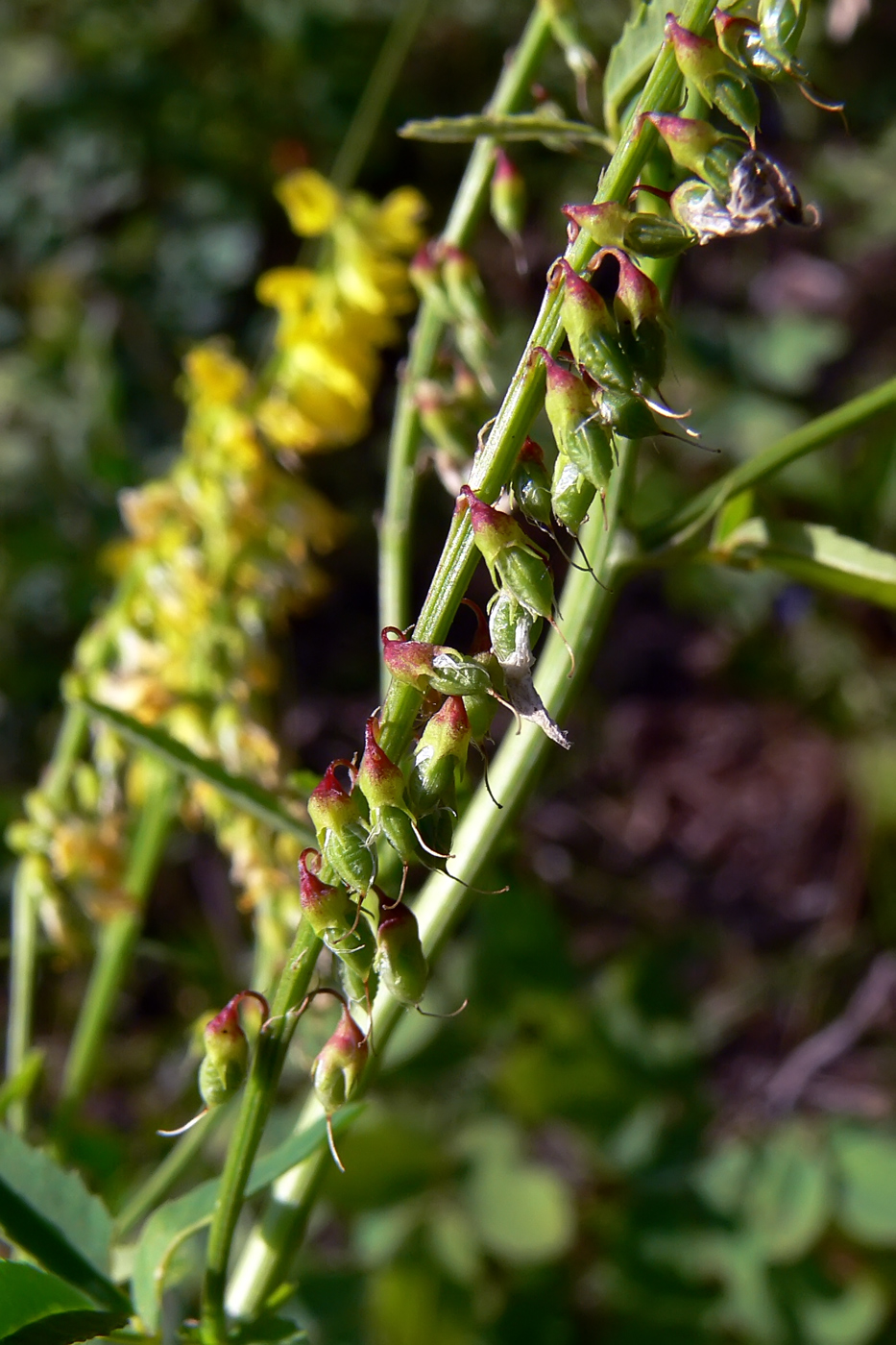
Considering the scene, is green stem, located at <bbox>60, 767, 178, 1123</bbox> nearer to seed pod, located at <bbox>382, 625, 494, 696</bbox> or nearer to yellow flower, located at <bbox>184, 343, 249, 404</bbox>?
yellow flower, located at <bbox>184, 343, 249, 404</bbox>

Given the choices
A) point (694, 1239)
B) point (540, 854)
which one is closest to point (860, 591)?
point (694, 1239)

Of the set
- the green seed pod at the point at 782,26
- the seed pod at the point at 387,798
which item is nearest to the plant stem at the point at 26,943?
the seed pod at the point at 387,798

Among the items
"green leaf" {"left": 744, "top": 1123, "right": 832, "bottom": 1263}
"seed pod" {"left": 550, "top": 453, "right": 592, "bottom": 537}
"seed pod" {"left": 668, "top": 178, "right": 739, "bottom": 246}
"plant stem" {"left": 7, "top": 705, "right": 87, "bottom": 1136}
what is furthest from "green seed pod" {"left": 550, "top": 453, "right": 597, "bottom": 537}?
"green leaf" {"left": 744, "top": 1123, "right": 832, "bottom": 1263}

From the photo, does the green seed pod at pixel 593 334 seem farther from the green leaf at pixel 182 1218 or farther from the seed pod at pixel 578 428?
the green leaf at pixel 182 1218

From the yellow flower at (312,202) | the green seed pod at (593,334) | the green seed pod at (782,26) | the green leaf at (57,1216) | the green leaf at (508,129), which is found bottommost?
the green leaf at (57,1216)

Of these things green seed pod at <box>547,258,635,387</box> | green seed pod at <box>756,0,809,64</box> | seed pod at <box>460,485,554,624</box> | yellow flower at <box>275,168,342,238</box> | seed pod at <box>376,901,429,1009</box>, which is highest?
green seed pod at <box>756,0,809,64</box>

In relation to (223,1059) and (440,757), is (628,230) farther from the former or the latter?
(223,1059)

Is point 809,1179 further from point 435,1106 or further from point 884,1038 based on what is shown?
point 884,1038
